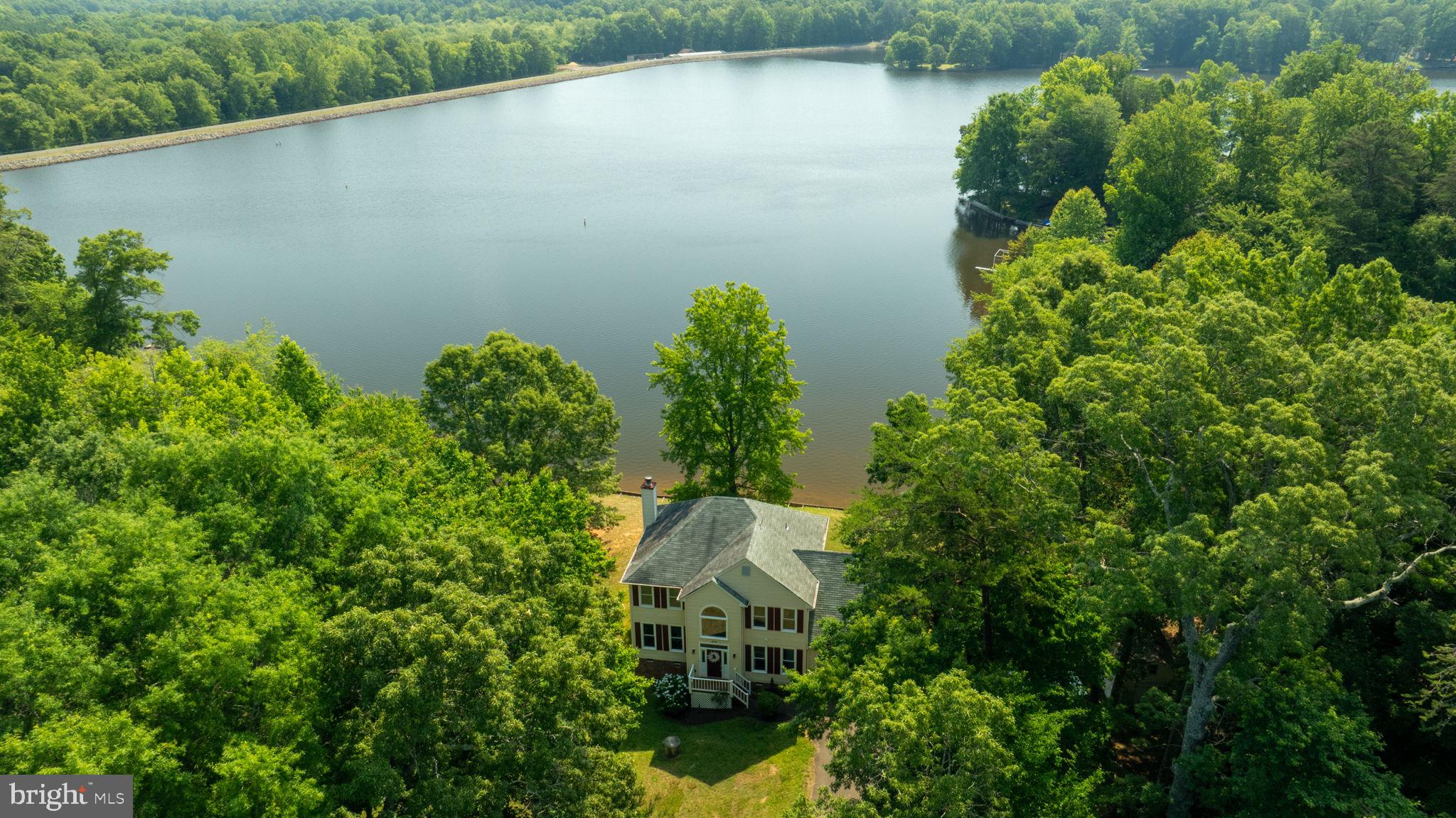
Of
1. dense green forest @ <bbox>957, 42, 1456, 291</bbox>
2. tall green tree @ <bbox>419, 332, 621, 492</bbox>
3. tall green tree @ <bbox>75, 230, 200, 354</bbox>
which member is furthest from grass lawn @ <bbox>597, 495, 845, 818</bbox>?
tall green tree @ <bbox>75, 230, 200, 354</bbox>

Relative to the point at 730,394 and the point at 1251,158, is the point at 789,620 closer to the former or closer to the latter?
the point at 730,394

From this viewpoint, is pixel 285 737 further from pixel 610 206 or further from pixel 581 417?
pixel 610 206

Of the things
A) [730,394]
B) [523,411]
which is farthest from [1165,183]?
[523,411]

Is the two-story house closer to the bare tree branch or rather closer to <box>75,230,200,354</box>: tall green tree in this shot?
the bare tree branch

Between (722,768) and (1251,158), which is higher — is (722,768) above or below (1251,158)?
below

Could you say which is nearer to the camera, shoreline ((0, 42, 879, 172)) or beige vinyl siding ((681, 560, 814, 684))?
beige vinyl siding ((681, 560, 814, 684))

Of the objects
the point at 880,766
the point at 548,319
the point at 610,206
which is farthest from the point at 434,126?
the point at 880,766
